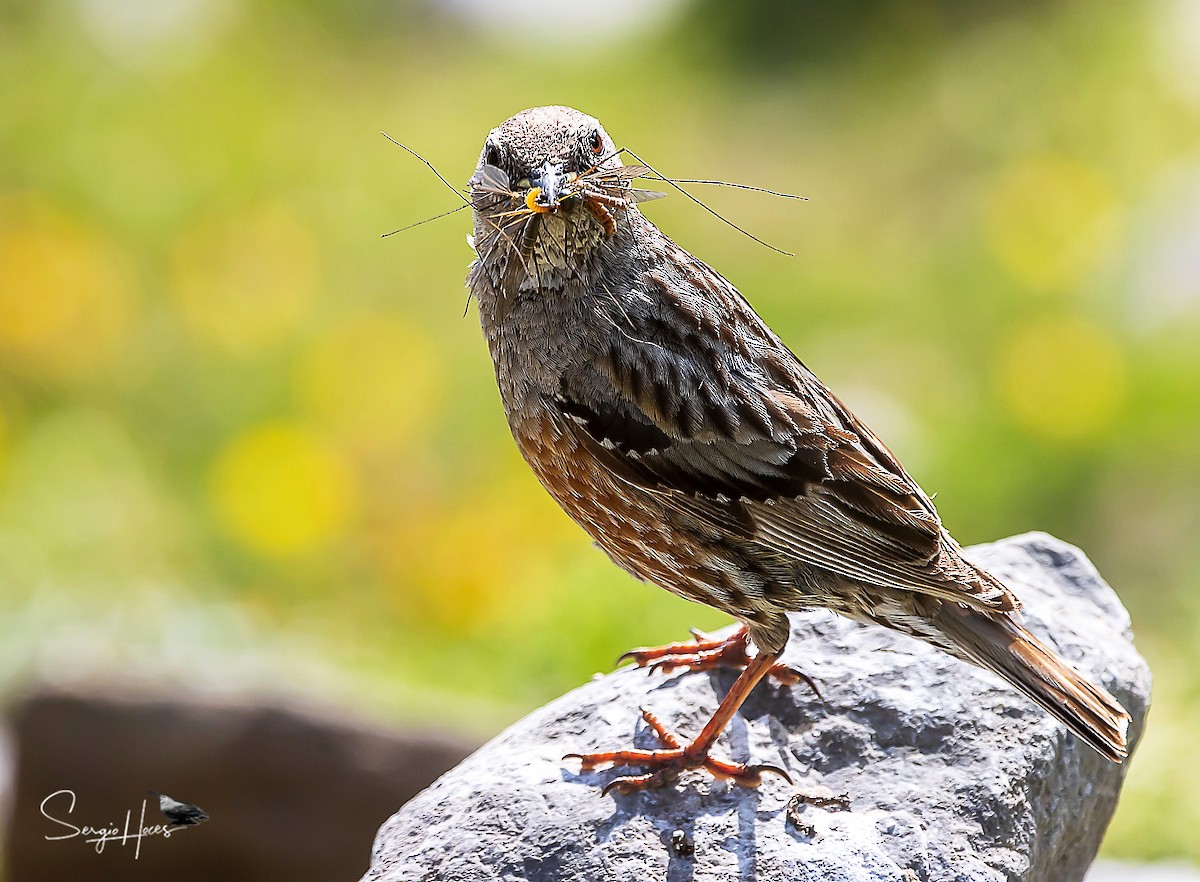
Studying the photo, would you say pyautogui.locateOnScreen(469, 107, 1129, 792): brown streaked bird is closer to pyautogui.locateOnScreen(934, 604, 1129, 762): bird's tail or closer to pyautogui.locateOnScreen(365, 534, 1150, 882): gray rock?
pyautogui.locateOnScreen(934, 604, 1129, 762): bird's tail

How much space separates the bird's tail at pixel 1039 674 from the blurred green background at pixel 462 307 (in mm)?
2624

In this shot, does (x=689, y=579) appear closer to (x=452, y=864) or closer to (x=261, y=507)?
(x=452, y=864)

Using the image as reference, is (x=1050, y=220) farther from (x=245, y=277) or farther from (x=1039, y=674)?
(x=1039, y=674)

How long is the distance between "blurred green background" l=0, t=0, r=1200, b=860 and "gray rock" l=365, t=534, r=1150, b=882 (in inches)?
77.3

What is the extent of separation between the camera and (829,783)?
3984 mm

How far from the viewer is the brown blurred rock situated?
18.6 feet

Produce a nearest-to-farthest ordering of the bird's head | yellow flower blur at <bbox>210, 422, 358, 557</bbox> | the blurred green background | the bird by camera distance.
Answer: the bird's head
the bird
the blurred green background
yellow flower blur at <bbox>210, 422, 358, 557</bbox>

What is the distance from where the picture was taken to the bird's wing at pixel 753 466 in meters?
3.71

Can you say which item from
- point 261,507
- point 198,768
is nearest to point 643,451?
point 198,768

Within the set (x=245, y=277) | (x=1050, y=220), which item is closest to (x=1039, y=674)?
(x=1050, y=220)

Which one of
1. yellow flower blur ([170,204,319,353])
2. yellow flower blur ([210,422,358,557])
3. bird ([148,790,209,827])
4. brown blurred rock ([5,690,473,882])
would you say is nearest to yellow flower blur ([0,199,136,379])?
yellow flower blur ([170,204,319,353])

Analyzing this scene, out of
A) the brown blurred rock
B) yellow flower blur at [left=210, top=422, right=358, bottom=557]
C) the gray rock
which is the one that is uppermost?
yellow flower blur at [left=210, top=422, right=358, bottom=557]

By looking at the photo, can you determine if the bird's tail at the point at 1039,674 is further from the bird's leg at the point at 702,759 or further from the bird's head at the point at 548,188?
the bird's head at the point at 548,188

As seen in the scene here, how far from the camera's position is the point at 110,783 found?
574 cm
